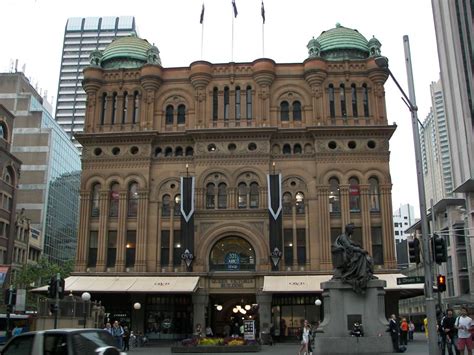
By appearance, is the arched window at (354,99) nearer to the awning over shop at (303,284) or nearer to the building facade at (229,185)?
the building facade at (229,185)

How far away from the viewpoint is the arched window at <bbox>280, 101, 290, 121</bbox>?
48.9 metres

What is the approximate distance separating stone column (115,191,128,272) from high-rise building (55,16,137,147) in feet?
416

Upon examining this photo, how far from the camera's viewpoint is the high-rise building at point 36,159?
3733 inches

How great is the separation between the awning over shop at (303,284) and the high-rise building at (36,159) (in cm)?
5852

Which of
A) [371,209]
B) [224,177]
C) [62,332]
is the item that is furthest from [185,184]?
[62,332]

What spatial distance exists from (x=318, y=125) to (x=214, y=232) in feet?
40.6

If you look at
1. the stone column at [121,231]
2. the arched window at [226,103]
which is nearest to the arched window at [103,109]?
the stone column at [121,231]

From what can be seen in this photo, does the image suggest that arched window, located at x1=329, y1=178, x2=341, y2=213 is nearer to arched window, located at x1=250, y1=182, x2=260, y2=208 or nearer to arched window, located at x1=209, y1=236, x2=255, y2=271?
arched window, located at x1=250, y1=182, x2=260, y2=208

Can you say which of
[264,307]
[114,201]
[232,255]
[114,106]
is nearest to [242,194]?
[232,255]

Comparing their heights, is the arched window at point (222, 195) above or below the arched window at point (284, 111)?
below

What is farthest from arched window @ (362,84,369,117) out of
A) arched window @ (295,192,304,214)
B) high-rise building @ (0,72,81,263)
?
high-rise building @ (0,72,81,263)

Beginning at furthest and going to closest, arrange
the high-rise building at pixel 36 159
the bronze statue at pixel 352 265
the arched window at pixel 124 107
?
the high-rise building at pixel 36 159, the arched window at pixel 124 107, the bronze statue at pixel 352 265

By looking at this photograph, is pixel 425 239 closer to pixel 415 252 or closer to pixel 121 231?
pixel 415 252

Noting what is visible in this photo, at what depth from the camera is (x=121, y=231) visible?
1845 inches
